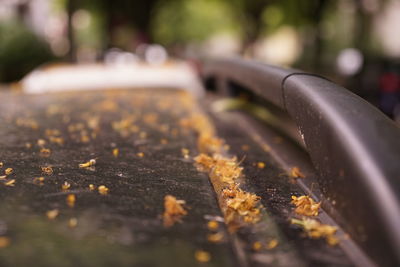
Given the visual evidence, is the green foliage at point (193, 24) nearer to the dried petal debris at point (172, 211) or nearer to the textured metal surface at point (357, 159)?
the textured metal surface at point (357, 159)

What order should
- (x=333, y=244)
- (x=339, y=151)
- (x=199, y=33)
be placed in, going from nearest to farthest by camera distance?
1. (x=333, y=244)
2. (x=339, y=151)
3. (x=199, y=33)

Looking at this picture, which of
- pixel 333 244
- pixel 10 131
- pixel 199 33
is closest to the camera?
pixel 333 244

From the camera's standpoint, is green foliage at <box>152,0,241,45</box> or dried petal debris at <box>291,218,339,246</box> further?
green foliage at <box>152,0,241,45</box>

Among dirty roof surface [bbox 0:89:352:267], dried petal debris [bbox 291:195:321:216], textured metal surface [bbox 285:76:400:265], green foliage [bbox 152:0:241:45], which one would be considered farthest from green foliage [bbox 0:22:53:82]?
green foliage [bbox 152:0:241:45]

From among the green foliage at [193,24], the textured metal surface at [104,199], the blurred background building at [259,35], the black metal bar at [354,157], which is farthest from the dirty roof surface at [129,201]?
the green foliage at [193,24]

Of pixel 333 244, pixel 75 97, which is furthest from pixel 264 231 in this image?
pixel 75 97

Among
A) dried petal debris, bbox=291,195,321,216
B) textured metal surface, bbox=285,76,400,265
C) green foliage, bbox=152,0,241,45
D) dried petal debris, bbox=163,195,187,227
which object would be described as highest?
textured metal surface, bbox=285,76,400,265

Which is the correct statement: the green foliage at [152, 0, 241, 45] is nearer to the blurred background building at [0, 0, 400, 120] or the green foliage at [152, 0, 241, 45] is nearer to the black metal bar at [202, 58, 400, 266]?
the blurred background building at [0, 0, 400, 120]

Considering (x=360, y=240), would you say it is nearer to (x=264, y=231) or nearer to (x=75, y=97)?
(x=264, y=231)
